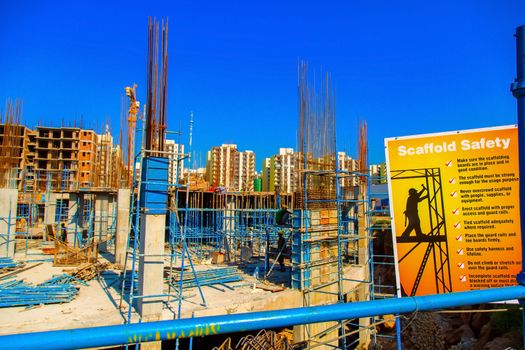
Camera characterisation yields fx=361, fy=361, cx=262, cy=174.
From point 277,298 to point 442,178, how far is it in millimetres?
6043

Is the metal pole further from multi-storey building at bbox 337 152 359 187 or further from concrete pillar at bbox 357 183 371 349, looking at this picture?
concrete pillar at bbox 357 183 371 349

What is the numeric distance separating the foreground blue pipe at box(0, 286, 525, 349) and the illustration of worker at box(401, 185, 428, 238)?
4.23 ft

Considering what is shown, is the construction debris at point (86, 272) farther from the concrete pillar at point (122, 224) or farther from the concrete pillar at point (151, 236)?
the concrete pillar at point (151, 236)

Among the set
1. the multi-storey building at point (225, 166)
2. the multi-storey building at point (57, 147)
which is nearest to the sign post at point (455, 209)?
the multi-storey building at point (225, 166)

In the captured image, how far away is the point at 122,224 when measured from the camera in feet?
39.5

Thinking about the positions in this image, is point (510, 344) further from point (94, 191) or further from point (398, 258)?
point (94, 191)

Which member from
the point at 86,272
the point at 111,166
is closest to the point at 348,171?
the point at 86,272

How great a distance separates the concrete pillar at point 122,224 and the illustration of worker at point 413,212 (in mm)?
10669

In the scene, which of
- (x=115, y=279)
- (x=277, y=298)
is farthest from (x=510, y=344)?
(x=115, y=279)

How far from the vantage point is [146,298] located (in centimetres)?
643

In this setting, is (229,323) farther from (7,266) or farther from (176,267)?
(7,266)

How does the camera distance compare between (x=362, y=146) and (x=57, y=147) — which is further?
(x=57, y=147)

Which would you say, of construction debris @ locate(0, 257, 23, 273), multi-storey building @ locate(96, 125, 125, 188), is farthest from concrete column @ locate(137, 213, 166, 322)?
multi-storey building @ locate(96, 125, 125, 188)

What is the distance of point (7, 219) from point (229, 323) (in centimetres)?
1390
